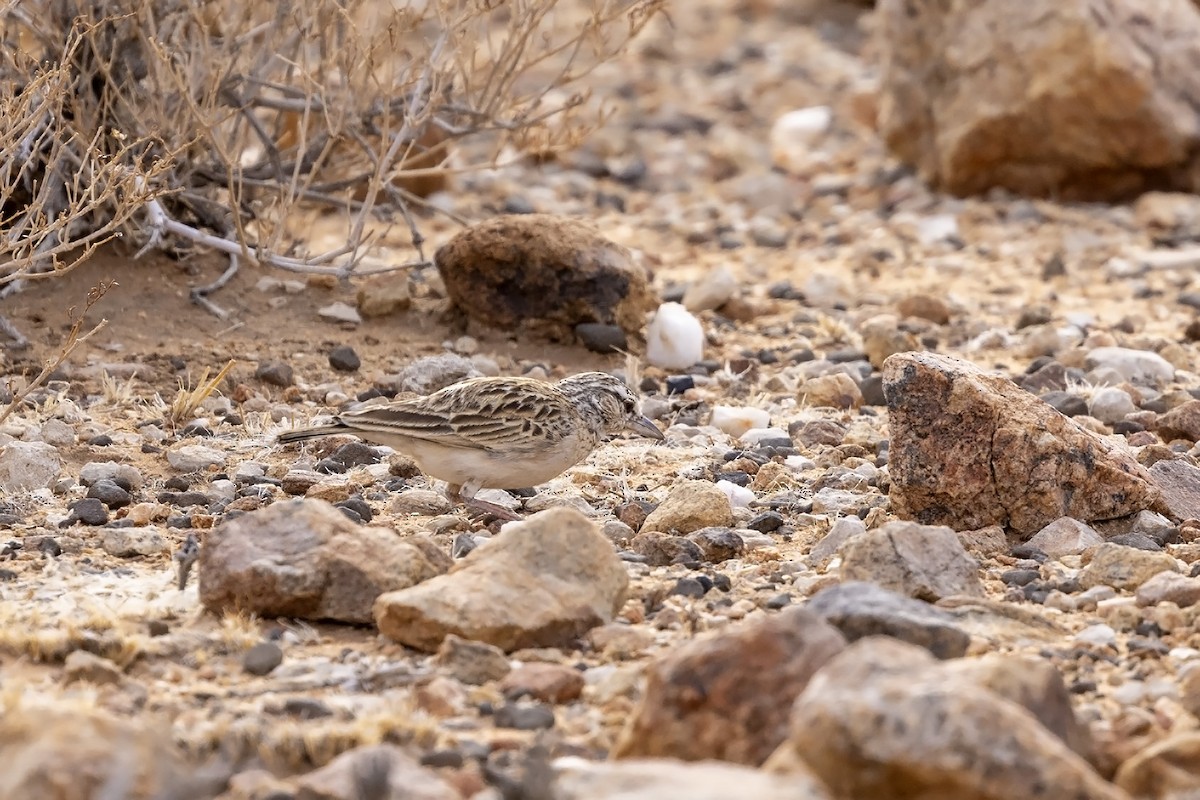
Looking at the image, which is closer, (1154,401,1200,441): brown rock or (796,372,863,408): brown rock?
(1154,401,1200,441): brown rock

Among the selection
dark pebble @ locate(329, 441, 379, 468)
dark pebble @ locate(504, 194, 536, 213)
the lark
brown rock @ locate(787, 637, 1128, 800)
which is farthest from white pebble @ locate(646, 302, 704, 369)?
brown rock @ locate(787, 637, 1128, 800)

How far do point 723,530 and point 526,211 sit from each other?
6.82m

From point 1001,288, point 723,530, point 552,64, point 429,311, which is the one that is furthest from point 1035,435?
point 552,64

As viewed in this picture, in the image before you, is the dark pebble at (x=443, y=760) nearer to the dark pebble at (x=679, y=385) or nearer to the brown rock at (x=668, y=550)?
the brown rock at (x=668, y=550)

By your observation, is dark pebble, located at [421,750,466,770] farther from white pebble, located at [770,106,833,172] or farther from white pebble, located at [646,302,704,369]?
white pebble, located at [770,106,833,172]

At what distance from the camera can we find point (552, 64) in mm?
17094

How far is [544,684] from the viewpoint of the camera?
4.46m

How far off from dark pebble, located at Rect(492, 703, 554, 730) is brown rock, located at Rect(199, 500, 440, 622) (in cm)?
74

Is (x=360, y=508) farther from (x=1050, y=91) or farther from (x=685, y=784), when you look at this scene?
(x=1050, y=91)

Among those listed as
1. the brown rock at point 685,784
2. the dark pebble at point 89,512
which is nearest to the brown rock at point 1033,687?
the brown rock at point 685,784

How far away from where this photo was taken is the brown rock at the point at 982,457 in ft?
19.7

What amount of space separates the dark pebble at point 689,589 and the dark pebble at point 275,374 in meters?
3.07

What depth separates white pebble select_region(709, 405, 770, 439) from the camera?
7.66m

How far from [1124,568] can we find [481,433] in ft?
7.16
